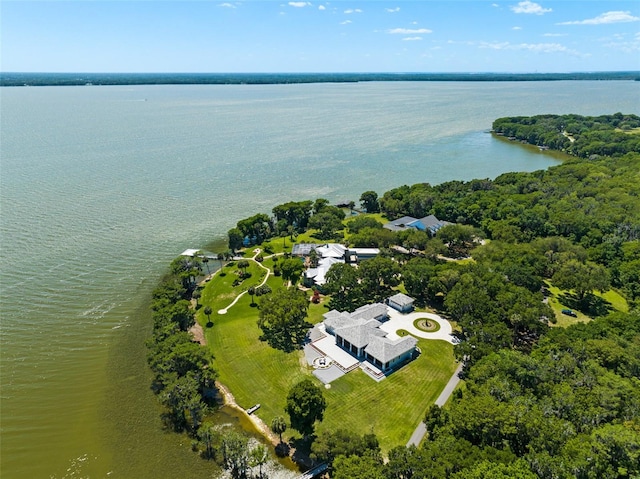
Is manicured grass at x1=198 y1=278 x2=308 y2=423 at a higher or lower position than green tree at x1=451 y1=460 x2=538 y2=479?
lower

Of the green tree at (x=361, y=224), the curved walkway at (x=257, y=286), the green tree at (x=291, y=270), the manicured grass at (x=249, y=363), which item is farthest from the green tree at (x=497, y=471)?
the green tree at (x=361, y=224)

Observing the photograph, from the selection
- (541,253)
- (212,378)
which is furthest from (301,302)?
(541,253)

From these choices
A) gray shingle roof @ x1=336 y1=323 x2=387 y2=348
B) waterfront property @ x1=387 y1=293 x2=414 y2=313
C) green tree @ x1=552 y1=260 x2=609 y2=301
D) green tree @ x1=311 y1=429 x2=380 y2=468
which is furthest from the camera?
waterfront property @ x1=387 y1=293 x2=414 y2=313

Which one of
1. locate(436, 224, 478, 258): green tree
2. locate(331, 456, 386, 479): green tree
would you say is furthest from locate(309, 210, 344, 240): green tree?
locate(331, 456, 386, 479): green tree

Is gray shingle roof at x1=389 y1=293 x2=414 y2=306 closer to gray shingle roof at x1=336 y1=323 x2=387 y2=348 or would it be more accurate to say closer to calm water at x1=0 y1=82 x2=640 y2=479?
gray shingle roof at x1=336 y1=323 x2=387 y2=348

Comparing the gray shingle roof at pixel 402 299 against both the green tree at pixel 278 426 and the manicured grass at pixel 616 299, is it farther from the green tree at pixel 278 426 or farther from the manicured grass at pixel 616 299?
the manicured grass at pixel 616 299

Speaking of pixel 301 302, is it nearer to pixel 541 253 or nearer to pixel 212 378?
pixel 212 378

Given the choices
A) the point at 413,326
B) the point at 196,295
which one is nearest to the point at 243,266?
the point at 196,295
